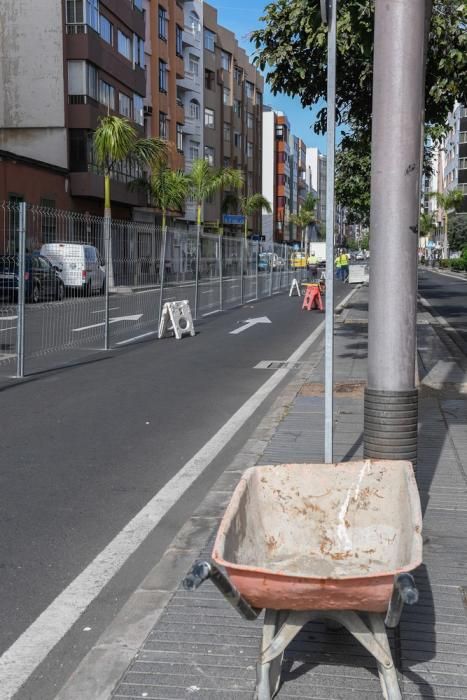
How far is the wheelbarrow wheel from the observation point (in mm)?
2852

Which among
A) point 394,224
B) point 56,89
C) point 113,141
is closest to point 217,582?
point 394,224

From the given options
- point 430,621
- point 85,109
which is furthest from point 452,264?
point 430,621

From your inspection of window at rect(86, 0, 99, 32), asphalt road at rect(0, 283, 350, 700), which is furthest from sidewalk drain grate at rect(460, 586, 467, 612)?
window at rect(86, 0, 99, 32)

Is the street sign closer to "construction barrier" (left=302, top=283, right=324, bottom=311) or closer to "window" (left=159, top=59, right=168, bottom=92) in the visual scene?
"window" (left=159, top=59, right=168, bottom=92)

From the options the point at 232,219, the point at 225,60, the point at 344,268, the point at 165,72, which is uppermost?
the point at 225,60

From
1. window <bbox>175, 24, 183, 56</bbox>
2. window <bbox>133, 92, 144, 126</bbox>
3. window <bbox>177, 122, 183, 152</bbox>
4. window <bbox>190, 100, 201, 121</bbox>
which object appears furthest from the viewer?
window <bbox>190, 100, 201, 121</bbox>

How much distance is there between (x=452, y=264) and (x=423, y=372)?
213 feet

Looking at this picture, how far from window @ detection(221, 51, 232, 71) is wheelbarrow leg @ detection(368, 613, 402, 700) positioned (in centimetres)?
7005

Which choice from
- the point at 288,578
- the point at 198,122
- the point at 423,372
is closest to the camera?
the point at 288,578

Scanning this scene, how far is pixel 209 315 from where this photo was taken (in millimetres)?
22000

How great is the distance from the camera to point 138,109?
4522 cm

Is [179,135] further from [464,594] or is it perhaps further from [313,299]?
[464,594]

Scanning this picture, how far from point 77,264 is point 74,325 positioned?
106 centimetres

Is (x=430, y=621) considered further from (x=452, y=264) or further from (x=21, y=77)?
(x=452, y=264)
